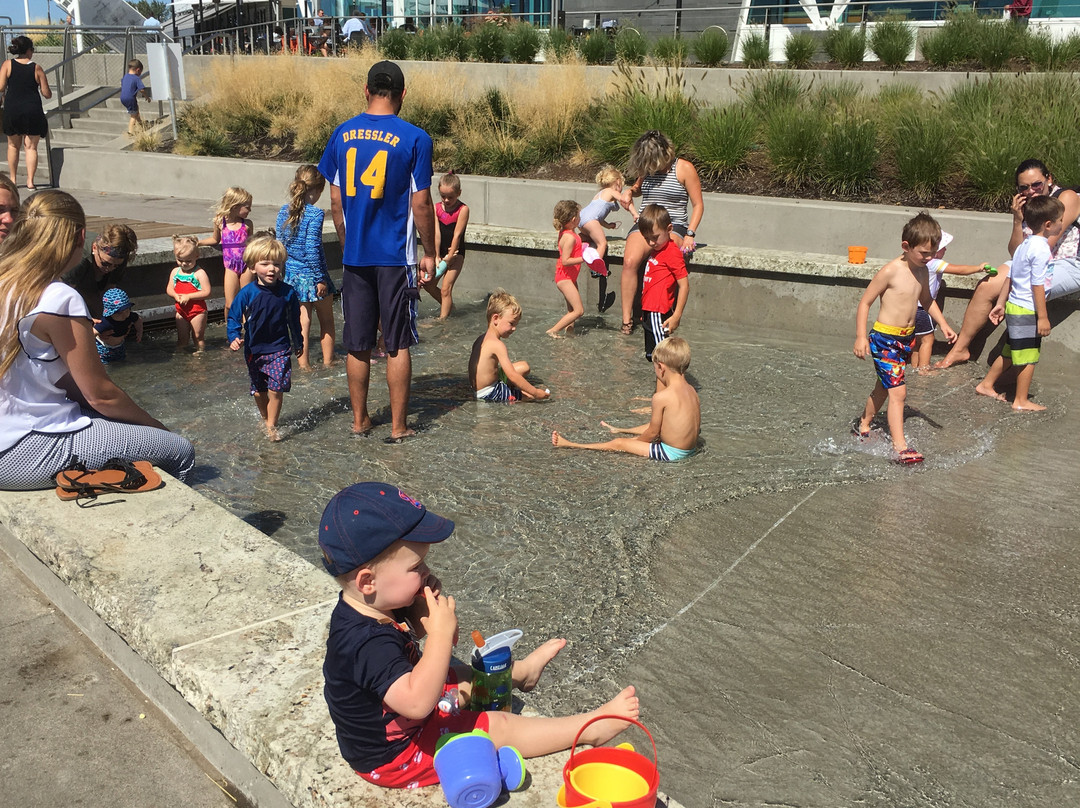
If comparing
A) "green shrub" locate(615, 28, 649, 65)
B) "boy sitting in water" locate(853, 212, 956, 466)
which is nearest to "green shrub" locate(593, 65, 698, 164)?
"green shrub" locate(615, 28, 649, 65)

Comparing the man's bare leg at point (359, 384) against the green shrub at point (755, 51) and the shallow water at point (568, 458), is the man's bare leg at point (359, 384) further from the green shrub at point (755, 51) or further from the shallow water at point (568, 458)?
the green shrub at point (755, 51)

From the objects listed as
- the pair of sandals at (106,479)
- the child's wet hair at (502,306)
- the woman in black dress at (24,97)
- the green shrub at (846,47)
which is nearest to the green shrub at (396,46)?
the woman in black dress at (24,97)

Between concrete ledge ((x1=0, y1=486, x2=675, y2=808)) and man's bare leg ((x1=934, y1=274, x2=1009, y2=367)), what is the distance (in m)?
6.88

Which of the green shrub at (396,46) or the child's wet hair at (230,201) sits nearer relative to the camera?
the child's wet hair at (230,201)

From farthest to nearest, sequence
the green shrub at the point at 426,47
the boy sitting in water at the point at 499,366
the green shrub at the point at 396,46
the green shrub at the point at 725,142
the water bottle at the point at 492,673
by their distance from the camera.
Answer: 1. the green shrub at the point at 396,46
2. the green shrub at the point at 426,47
3. the green shrub at the point at 725,142
4. the boy sitting in water at the point at 499,366
5. the water bottle at the point at 492,673

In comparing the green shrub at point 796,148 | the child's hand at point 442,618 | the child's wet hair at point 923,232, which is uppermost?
the green shrub at point 796,148

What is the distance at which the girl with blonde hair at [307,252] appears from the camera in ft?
26.2

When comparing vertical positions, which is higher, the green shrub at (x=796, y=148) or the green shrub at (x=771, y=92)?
the green shrub at (x=771, y=92)

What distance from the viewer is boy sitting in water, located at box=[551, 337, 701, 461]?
625 centimetres

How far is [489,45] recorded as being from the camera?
1922 centimetres

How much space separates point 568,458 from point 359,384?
1518 millimetres

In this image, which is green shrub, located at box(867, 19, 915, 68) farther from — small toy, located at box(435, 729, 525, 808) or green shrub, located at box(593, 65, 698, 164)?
small toy, located at box(435, 729, 525, 808)

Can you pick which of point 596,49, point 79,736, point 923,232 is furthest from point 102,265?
point 596,49

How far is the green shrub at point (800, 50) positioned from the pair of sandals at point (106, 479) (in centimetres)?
1496
